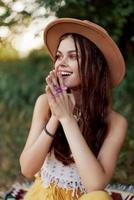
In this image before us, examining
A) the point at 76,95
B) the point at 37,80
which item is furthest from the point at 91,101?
the point at 37,80

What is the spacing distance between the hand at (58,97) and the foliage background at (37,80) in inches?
65.0

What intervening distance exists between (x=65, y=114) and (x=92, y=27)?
448 mm

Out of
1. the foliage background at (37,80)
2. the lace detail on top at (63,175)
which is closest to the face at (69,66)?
the lace detail on top at (63,175)

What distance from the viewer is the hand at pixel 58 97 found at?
2811 millimetres

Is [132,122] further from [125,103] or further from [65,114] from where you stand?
[65,114]

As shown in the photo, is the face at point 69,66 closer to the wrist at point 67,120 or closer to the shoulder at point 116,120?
the wrist at point 67,120

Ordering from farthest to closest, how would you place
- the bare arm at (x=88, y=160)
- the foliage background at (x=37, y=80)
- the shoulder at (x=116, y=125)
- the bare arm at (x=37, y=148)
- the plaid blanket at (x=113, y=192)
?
the foliage background at (x=37, y=80) → the plaid blanket at (x=113, y=192) → the shoulder at (x=116, y=125) → the bare arm at (x=37, y=148) → the bare arm at (x=88, y=160)

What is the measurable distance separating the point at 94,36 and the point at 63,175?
71 cm

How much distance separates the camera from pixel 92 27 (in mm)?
2898

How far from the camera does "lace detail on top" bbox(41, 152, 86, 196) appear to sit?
2998mm

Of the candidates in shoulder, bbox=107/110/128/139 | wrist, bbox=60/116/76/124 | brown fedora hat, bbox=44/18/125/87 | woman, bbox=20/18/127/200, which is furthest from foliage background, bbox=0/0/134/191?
wrist, bbox=60/116/76/124

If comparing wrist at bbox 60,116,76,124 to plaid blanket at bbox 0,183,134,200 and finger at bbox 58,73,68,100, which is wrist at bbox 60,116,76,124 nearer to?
finger at bbox 58,73,68,100

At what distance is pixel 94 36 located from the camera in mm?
2936

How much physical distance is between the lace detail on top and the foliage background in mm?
1681
